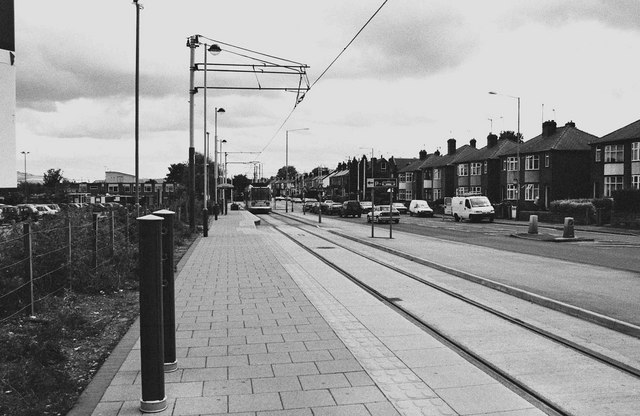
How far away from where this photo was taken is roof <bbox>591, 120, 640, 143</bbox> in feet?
158

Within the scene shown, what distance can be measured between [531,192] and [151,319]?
59801 mm

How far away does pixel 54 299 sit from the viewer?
345 inches

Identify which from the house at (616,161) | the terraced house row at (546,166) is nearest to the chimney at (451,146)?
the terraced house row at (546,166)

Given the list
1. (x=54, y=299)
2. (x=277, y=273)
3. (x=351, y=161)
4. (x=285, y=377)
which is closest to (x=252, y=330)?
(x=285, y=377)

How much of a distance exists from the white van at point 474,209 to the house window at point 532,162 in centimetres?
1320

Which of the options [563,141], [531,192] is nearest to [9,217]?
[563,141]

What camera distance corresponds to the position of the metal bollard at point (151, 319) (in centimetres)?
461

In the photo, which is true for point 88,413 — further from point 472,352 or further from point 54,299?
point 54,299

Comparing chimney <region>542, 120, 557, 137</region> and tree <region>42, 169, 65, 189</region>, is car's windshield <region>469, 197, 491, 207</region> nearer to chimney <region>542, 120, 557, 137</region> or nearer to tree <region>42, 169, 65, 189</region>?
chimney <region>542, 120, 557, 137</region>

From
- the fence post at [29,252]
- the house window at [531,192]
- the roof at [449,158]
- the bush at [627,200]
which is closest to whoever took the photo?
the fence post at [29,252]

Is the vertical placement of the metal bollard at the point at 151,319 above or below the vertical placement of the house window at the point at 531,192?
below

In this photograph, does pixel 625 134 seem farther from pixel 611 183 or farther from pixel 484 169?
pixel 484 169

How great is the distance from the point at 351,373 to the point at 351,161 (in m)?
122

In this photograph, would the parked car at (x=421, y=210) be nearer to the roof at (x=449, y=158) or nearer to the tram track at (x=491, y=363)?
the roof at (x=449, y=158)
